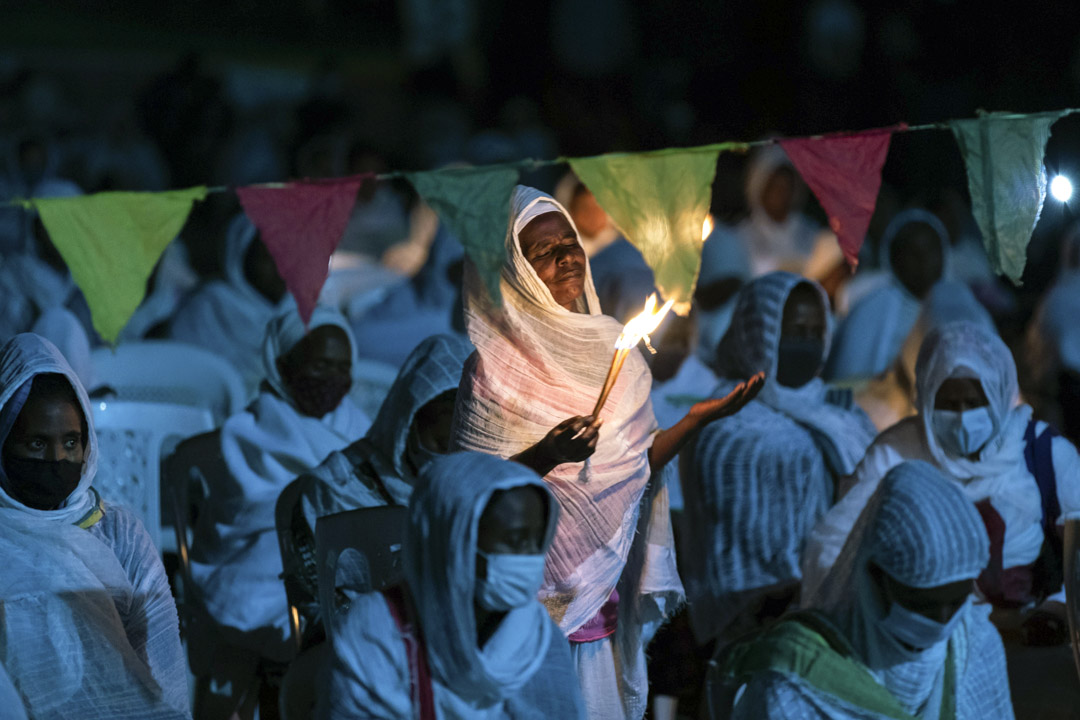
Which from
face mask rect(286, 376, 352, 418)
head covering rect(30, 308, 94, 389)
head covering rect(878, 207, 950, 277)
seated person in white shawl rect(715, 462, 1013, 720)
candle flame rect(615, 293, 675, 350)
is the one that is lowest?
seated person in white shawl rect(715, 462, 1013, 720)

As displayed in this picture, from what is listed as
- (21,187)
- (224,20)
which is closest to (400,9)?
(224,20)

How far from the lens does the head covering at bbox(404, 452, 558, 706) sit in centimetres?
301

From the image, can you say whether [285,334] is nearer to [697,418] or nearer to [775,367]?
[775,367]

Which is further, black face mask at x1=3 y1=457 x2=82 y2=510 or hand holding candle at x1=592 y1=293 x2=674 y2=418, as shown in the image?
black face mask at x1=3 y1=457 x2=82 y2=510

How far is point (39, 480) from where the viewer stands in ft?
12.3

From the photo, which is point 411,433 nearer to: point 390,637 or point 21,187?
point 390,637

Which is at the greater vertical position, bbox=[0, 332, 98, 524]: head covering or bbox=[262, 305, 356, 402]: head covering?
bbox=[262, 305, 356, 402]: head covering

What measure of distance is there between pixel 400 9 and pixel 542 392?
12303 millimetres

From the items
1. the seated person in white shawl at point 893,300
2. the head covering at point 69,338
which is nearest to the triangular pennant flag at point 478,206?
the head covering at point 69,338

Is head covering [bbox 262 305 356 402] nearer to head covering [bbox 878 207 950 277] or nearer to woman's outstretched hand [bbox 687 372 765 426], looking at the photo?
woman's outstretched hand [bbox 687 372 765 426]

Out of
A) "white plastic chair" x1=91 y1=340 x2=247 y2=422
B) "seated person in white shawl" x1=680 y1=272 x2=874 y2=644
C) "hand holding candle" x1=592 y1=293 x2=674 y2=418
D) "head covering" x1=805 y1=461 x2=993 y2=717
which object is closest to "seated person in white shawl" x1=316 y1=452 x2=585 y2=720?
"hand holding candle" x1=592 y1=293 x2=674 y2=418

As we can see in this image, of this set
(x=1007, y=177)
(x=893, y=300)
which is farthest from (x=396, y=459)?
(x=893, y=300)

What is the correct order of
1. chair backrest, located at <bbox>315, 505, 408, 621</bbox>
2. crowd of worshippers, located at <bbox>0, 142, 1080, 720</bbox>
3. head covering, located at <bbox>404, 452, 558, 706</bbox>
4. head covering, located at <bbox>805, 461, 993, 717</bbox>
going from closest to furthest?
head covering, located at <bbox>404, 452, 558, 706</bbox> → crowd of worshippers, located at <bbox>0, 142, 1080, 720</bbox> → head covering, located at <bbox>805, 461, 993, 717</bbox> → chair backrest, located at <bbox>315, 505, 408, 621</bbox>

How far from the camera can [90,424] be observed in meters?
3.84
